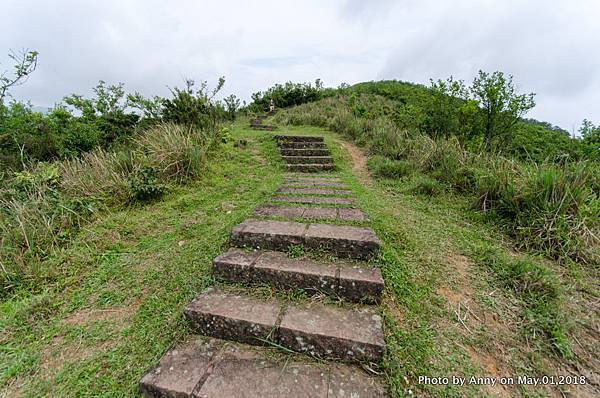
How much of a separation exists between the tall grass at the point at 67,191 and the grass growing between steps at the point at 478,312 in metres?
3.01

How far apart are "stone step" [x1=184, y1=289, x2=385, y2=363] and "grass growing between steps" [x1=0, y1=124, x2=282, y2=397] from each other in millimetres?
219

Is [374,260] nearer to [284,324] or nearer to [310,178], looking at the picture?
[284,324]

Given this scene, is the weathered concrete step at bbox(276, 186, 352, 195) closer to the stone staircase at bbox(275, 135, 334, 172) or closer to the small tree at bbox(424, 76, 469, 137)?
the stone staircase at bbox(275, 135, 334, 172)

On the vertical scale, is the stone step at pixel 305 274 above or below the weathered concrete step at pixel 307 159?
below

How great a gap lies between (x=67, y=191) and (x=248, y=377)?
12.8ft

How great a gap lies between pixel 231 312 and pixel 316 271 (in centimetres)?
65

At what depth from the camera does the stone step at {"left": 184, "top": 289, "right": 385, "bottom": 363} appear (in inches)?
52.6

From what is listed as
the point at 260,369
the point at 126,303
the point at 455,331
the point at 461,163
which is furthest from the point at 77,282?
the point at 461,163

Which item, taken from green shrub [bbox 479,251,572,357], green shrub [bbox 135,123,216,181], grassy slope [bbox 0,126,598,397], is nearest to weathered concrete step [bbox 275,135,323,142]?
green shrub [bbox 135,123,216,181]

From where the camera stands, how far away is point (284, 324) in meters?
1.43

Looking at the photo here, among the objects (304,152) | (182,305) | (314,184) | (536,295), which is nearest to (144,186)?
(182,305)

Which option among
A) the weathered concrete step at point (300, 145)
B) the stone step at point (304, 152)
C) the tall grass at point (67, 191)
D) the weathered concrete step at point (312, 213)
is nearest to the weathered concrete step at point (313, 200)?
the weathered concrete step at point (312, 213)

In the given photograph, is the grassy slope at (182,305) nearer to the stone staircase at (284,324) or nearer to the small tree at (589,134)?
the stone staircase at (284,324)

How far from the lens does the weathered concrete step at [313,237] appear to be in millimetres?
1948
